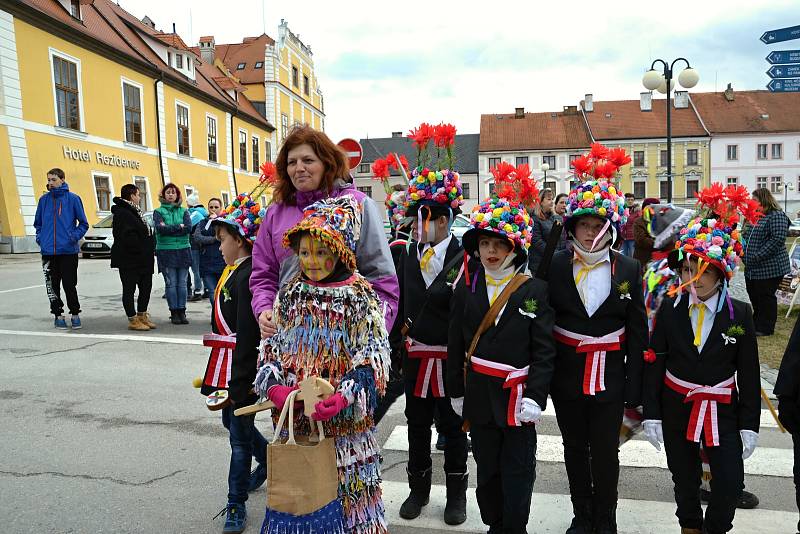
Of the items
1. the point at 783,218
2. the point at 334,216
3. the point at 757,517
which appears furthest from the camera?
the point at 783,218

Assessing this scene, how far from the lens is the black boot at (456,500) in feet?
11.5

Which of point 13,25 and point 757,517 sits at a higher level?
point 13,25

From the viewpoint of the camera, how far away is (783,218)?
7828 mm

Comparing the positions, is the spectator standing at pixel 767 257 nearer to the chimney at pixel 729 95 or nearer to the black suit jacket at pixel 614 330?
the black suit jacket at pixel 614 330

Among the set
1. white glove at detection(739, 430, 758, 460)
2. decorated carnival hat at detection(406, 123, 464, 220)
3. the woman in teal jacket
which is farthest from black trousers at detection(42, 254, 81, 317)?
white glove at detection(739, 430, 758, 460)

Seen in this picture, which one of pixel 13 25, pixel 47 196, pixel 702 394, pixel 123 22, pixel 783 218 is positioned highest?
pixel 123 22

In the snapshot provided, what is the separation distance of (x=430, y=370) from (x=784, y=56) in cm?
662

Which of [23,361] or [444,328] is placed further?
[23,361]

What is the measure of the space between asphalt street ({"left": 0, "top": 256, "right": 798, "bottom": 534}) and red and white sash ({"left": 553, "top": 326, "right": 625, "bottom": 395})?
37.1 inches

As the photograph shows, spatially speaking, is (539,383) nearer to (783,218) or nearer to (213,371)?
(213,371)

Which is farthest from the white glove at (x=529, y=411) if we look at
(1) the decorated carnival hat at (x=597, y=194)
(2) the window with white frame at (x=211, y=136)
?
(2) the window with white frame at (x=211, y=136)

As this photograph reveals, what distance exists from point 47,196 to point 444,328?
22.1 ft

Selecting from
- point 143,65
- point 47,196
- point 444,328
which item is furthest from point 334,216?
point 143,65

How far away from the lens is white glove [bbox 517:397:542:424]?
2925 millimetres
